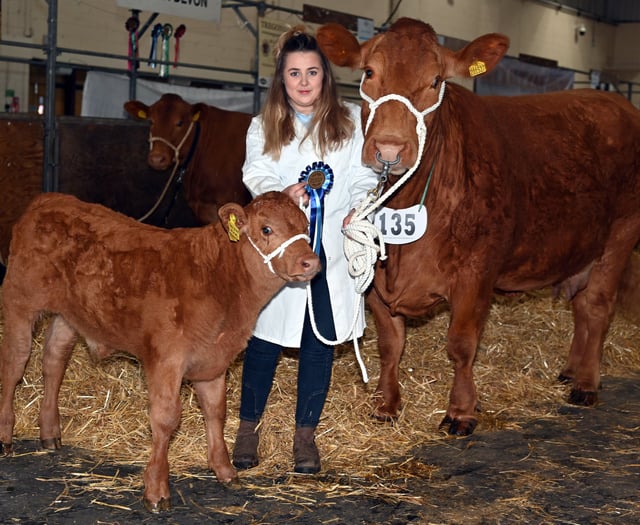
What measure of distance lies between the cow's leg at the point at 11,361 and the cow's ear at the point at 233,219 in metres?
1.11

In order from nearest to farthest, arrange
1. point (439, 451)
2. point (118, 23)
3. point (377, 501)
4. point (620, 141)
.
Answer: point (377, 501) → point (439, 451) → point (620, 141) → point (118, 23)

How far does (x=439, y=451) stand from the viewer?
4270 mm

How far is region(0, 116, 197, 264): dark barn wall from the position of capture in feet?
22.1

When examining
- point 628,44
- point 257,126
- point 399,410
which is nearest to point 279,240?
point 257,126

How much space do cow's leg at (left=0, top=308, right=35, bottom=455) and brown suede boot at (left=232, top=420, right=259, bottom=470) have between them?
38.7 inches

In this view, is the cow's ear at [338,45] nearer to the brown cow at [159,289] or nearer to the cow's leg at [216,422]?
the brown cow at [159,289]

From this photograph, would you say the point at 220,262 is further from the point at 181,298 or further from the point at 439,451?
the point at 439,451

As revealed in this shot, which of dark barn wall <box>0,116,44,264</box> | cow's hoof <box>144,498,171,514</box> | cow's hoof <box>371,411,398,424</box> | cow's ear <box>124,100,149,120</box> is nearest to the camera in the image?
cow's hoof <box>144,498,171,514</box>

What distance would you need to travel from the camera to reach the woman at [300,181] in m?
3.86

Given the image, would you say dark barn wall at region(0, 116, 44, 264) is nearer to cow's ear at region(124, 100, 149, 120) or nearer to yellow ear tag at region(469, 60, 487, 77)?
cow's ear at region(124, 100, 149, 120)

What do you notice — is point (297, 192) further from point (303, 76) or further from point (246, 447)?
point (246, 447)

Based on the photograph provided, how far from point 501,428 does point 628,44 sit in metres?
24.7

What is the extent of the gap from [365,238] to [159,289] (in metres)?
0.85

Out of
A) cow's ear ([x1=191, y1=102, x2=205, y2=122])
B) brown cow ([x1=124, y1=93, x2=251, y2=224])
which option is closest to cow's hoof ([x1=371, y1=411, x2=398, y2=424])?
brown cow ([x1=124, y1=93, x2=251, y2=224])
